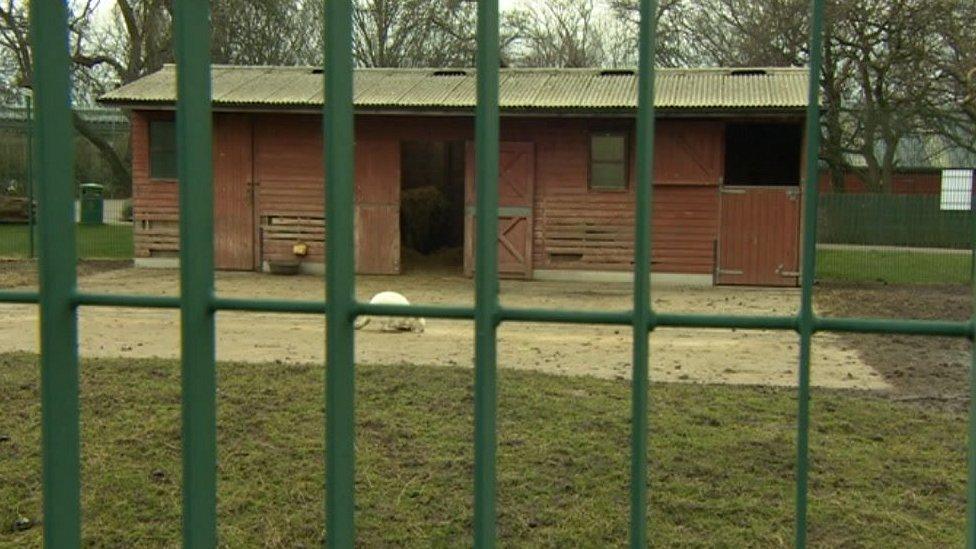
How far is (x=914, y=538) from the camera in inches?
162

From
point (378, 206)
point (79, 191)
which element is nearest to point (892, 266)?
point (378, 206)

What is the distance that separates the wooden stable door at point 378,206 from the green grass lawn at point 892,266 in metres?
8.21

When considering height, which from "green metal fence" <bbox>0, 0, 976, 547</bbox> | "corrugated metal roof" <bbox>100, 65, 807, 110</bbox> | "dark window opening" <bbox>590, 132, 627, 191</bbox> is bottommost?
"green metal fence" <bbox>0, 0, 976, 547</bbox>

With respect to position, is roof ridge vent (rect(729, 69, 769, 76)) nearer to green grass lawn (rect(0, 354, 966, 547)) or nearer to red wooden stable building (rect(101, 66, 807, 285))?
red wooden stable building (rect(101, 66, 807, 285))

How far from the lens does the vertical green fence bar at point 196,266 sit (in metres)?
1.99

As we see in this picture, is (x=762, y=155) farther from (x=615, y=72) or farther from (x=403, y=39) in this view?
(x=403, y=39)

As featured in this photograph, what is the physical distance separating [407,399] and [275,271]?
1118 cm

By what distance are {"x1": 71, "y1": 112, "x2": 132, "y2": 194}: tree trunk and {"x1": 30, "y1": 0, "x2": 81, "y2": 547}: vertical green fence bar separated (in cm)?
2465

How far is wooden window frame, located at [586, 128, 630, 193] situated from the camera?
1655cm

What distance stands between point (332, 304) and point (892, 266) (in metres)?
19.7

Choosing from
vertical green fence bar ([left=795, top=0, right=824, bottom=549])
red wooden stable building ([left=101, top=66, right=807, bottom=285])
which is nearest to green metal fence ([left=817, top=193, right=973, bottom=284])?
red wooden stable building ([left=101, top=66, right=807, bottom=285])

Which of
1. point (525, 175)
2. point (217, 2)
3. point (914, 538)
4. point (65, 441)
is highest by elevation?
point (217, 2)

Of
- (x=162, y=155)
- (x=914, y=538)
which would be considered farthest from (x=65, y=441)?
(x=162, y=155)

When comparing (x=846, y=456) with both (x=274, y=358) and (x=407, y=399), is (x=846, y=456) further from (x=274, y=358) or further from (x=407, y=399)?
(x=274, y=358)
